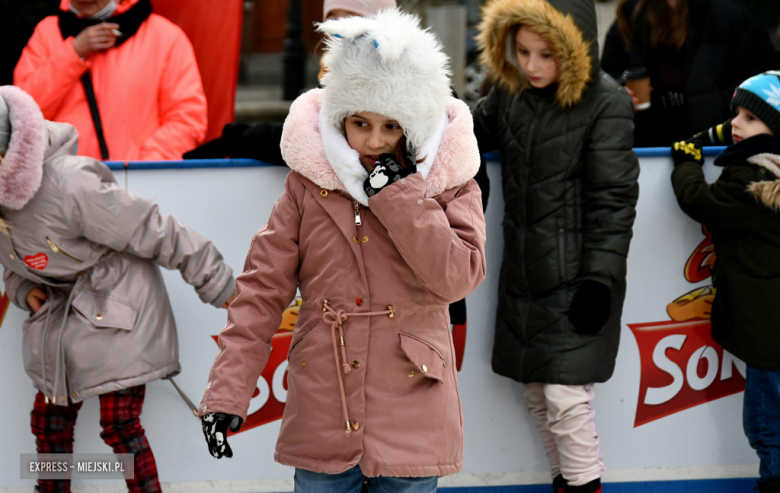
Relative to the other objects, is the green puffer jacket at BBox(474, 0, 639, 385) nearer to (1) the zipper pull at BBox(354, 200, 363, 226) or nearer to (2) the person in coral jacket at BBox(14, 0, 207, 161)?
(1) the zipper pull at BBox(354, 200, 363, 226)

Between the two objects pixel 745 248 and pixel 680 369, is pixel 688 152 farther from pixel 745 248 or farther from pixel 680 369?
pixel 680 369

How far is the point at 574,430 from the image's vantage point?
9.87 feet

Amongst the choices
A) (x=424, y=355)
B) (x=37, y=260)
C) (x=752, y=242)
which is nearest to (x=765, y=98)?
(x=752, y=242)

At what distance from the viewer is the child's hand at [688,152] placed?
314cm

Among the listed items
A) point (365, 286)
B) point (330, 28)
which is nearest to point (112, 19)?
point (330, 28)

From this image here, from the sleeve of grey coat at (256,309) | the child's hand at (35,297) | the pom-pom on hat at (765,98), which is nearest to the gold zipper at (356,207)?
the sleeve of grey coat at (256,309)

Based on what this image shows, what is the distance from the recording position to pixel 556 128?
Answer: 296 centimetres

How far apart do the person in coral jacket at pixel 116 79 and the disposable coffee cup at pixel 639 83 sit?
6.56 feet

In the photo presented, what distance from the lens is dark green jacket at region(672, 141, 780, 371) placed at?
2914 mm

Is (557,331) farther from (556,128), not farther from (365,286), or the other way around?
(365,286)

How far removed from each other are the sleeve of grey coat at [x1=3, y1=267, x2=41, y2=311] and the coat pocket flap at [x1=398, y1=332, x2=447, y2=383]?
5.09 feet

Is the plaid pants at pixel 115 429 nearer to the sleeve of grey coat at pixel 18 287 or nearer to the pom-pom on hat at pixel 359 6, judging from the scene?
the sleeve of grey coat at pixel 18 287

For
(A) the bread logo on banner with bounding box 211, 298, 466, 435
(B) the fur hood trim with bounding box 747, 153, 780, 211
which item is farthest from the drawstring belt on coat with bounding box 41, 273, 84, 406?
(B) the fur hood trim with bounding box 747, 153, 780, 211

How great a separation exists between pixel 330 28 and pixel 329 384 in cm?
92
